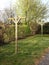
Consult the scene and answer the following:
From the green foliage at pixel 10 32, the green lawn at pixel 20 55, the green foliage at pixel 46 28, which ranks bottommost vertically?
the green foliage at pixel 46 28

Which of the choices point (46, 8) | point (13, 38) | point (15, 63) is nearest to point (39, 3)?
point (46, 8)

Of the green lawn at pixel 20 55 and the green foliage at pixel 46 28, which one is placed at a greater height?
the green lawn at pixel 20 55

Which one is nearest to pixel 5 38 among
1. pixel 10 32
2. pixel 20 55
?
pixel 10 32

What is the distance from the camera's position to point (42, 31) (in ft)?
145

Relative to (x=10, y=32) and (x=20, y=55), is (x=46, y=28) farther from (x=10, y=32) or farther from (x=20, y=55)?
(x=20, y=55)

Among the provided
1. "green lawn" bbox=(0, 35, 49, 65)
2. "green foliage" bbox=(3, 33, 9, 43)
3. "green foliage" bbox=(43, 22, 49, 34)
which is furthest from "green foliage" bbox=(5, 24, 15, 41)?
"green foliage" bbox=(43, 22, 49, 34)

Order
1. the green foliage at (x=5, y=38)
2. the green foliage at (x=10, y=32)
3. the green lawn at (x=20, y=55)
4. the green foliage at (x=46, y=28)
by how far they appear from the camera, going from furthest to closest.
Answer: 1. the green foliage at (x=46, y=28)
2. the green foliage at (x=10, y=32)
3. the green foliage at (x=5, y=38)
4. the green lawn at (x=20, y=55)

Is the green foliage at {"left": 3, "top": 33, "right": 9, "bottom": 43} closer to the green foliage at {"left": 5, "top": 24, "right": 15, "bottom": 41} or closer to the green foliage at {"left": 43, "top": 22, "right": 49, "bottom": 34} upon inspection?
the green foliage at {"left": 5, "top": 24, "right": 15, "bottom": 41}

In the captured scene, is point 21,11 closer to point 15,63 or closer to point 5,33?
point 5,33

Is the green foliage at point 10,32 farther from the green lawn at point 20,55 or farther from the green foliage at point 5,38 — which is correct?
the green lawn at point 20,55

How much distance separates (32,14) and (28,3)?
2318mm

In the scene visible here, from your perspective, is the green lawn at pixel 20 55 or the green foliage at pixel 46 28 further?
the green foliage at pixel 46 28

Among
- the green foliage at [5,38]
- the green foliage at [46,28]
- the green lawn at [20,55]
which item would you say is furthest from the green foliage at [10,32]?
the green foliage at [46,28]

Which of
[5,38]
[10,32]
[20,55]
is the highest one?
[10,32]
